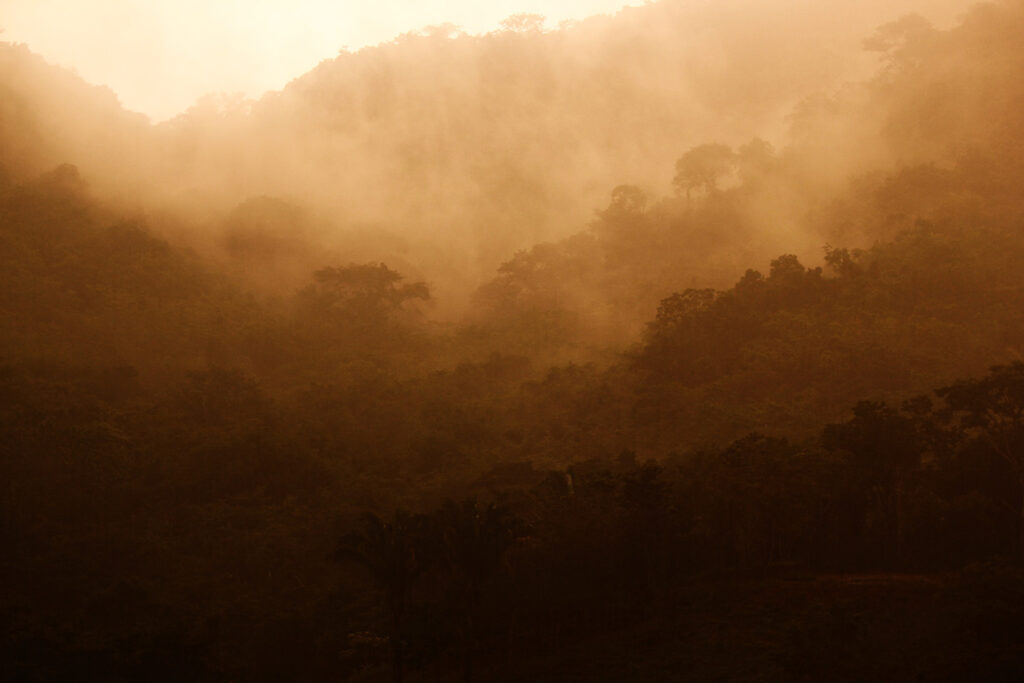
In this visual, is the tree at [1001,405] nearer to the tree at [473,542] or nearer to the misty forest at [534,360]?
the misty forest at [534,360]

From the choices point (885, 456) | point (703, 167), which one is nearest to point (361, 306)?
point (703, 167)

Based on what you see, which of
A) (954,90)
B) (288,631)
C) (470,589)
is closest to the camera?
(470,589)

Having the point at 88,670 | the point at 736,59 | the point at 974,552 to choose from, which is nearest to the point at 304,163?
the point at 736,59

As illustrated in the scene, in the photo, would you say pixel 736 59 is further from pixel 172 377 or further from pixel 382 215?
pixel 172 377

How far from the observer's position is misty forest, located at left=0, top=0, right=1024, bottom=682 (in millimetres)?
19750

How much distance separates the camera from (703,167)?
48750mm

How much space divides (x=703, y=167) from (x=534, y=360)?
601 inches

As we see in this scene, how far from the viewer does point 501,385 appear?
129 ft

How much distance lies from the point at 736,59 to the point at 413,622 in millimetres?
55390

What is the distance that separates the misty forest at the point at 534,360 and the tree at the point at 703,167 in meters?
0.18

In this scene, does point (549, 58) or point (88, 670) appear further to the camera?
point (549, 58)

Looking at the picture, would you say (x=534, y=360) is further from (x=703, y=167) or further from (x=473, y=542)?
(x=473, y=542)

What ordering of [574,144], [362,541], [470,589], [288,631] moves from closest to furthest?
[362,541]
[470,589]
[288,631]
[574,144]

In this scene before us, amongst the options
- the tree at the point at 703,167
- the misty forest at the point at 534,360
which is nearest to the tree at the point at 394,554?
the misty forest at the point at 534,360
